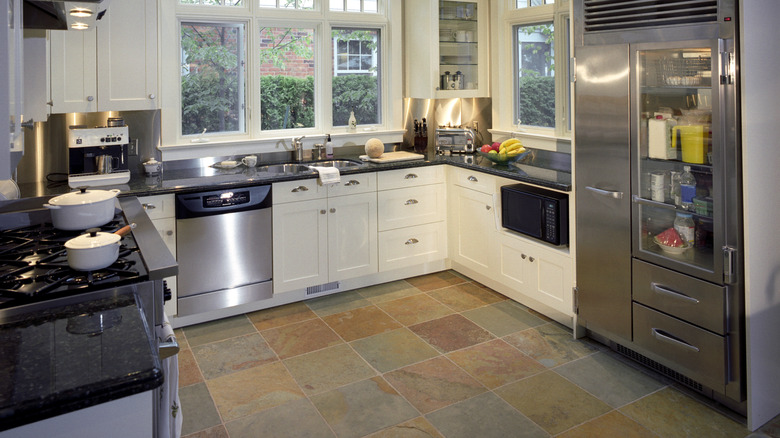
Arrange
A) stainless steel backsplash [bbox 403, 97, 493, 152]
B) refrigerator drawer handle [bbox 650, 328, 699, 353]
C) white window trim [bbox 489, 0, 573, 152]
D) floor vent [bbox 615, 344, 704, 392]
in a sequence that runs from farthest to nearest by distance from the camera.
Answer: stainless steel backsplash [bbox 403, 97, 493, 152], white window trim [bbox 489, 0, 573, 152], floor vent [bbox 615, 344, 704, 392], refrigerator drawer handle [bbox 650, 328, 699, 353]

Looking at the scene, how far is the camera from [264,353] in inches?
142

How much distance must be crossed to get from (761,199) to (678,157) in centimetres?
42

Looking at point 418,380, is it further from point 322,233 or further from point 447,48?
point 447,48

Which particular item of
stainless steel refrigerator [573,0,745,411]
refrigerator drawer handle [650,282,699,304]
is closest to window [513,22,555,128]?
stainless steel refrigerator [573,0,745,411]

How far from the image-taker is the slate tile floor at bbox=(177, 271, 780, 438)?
9.23 ft

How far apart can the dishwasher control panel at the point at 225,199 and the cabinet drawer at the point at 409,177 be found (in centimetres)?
104

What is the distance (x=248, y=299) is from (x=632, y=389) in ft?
7.94

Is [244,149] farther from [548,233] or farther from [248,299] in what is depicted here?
[548,233]

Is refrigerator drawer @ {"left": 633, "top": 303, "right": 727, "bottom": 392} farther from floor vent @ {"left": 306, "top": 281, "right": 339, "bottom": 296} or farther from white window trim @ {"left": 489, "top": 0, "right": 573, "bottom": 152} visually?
floor vent @ {"left": 306, "top": 281, "right": 339, "bottom": 296}

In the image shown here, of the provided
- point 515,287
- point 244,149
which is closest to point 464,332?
point 515,287

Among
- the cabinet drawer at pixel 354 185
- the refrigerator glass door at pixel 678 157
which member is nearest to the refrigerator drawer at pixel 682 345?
the refrigerator glass door at pixel 678 157

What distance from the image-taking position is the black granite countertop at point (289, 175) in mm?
3693

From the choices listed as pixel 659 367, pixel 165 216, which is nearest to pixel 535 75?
pixel 659 367

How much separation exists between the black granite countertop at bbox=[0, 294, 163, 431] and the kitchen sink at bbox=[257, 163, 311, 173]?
2.92 meters
